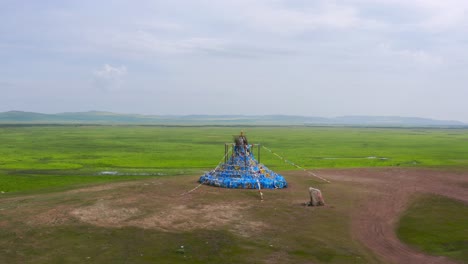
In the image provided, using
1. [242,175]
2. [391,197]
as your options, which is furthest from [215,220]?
[391,197]

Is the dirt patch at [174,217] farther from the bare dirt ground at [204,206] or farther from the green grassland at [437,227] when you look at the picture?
the green grassland at [437,227]

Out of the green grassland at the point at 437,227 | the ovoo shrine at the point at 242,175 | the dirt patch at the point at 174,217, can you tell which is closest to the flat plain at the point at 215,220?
the dirt patch at the point at 174,217

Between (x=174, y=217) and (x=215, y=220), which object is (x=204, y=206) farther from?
(x=215, y=220)

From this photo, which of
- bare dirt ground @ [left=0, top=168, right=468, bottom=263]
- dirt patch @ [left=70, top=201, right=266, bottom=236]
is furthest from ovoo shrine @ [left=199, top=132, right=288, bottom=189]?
dirt patch @ [left=70, top=201, right=266, bottom=236]

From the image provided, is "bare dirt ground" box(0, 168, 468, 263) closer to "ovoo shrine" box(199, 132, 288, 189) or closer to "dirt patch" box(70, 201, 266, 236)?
"dirt patch" box(70, 201, 266, 236)

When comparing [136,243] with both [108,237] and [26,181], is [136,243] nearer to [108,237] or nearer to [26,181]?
[108,237]

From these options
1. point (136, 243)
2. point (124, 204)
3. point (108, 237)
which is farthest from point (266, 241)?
point (124, 204)
